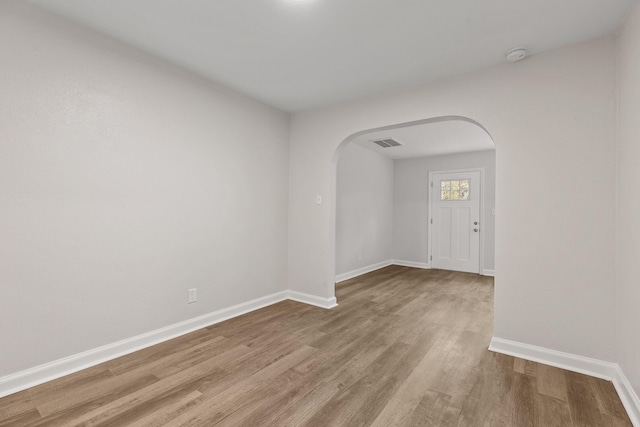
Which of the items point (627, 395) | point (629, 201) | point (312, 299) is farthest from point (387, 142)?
point (627, 395)

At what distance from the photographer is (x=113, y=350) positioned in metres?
2.30

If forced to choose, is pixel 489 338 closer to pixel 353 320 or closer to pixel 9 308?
pixel 353 320

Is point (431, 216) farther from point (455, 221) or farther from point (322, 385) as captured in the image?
point (322, 385)

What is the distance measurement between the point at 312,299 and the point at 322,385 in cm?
177

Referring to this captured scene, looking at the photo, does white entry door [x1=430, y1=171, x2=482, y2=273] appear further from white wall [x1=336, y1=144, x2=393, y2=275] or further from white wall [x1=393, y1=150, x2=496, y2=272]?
white wall [x1=336, y1=144, x2=393, y2=275]

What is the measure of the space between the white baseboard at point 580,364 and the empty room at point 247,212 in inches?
0.6

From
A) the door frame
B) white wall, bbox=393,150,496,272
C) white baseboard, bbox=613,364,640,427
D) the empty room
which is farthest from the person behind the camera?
white wall, bbox=393,150,496,272

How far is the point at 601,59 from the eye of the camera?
2.18m

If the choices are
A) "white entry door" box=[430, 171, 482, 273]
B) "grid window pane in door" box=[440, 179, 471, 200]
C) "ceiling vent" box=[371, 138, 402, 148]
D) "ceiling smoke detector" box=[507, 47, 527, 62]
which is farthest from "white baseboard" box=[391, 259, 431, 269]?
"ceiling smoke detector" box=[507, 47, 527, 62]

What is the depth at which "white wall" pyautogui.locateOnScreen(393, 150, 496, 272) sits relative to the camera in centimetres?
607

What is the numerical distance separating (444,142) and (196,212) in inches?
172

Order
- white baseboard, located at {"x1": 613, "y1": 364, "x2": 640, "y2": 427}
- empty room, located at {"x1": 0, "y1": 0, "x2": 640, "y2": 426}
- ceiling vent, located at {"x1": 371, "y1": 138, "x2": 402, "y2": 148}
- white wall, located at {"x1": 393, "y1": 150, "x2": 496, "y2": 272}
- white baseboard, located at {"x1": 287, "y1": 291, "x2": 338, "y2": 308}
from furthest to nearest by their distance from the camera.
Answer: white wall, located at {"x1": 393, "y1": 150, "x2": 496, "y2": 272} < ceiling vent, located at {"x1": 371, "y1": 138, "x2": 402, "y2": 148} < white baseboard, located at {"x1": 287, "y1": 291, "x2": 338, "y2": 308} < empty room, located at {"x1": 0, "y1": 0, "x2": 640, "y2": 426} < white baseboard, located at {"x1": 613, "y1": 364, "x2": 640, "y2": 427}

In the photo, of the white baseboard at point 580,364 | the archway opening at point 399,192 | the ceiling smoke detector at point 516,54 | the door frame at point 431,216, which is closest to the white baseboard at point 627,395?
the white baseboard at point 580,364

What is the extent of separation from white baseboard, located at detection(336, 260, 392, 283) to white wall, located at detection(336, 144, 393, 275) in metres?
0.06
